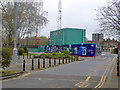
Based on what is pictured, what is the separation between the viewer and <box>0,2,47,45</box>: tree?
84.1ft

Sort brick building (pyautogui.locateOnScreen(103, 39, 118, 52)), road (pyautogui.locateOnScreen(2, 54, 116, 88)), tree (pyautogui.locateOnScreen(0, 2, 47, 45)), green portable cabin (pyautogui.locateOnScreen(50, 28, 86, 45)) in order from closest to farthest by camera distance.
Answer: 1. road (pyautogui.locateOnScreen(2, 54, 116, 88))
2. brick building (pyautogui.locateOnScreen(103, 39, 118, 52))
3. tree (pyautogui.locateOnScreen(0, 2, 47, 45))
4. green portable cabin (pyautogui.locateOnScreen(50, 28, 86, 45))

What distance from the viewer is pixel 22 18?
27.2 metres

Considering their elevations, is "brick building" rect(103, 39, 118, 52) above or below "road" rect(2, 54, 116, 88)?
above

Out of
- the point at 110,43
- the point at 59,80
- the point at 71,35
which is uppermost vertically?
the point at 71,35

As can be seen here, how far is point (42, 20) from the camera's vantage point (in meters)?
32.7

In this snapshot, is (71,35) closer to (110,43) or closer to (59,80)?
(110,43)

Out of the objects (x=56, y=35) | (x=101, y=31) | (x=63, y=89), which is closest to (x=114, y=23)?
(x=101, y=31)

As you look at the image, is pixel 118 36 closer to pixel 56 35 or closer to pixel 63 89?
pixel 63 89

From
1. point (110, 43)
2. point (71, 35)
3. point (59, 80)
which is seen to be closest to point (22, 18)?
point (59, 80)

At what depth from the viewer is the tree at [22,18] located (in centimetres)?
2564

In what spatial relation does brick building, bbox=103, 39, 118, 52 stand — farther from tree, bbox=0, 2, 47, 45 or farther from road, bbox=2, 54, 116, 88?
tree, bbox=0, 2, 47, 45

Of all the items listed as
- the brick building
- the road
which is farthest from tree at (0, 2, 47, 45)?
the road

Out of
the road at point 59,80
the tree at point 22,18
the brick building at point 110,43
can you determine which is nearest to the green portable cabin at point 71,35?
the brick building at point 110,43

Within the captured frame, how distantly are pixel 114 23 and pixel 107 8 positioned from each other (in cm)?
137
